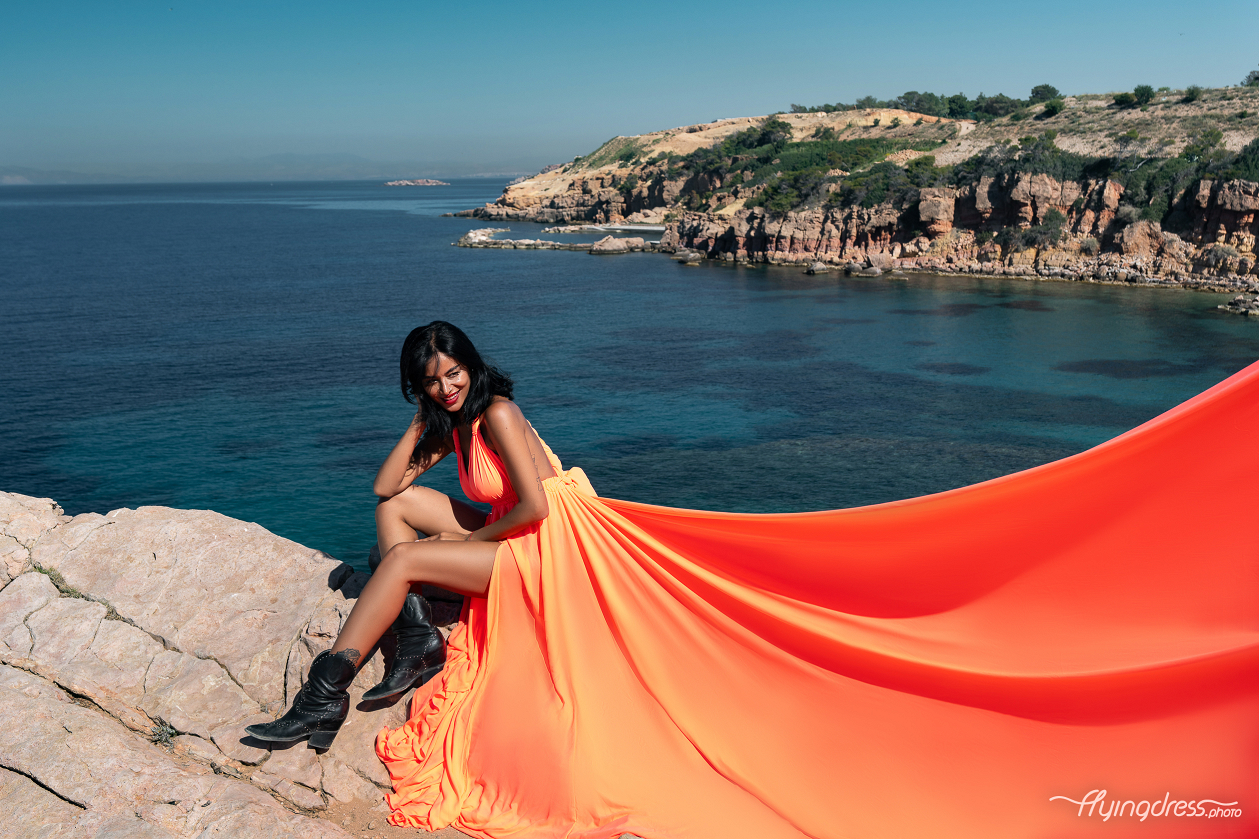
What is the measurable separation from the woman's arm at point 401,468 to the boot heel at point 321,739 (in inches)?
46.2

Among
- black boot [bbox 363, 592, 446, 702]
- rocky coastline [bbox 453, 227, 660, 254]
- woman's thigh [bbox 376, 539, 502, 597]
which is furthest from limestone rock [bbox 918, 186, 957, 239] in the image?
black boot [bbox 363, 592, 446, 702]

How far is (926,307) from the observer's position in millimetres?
41062

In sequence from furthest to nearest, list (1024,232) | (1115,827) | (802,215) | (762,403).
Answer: (802,215) < (1024,232) < (762,403) < (1115,827)

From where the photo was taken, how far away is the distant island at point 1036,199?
43438mm

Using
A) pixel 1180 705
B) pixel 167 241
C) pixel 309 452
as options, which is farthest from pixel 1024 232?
pixel 167 241

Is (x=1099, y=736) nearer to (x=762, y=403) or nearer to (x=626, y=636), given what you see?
(x=626, y=636)

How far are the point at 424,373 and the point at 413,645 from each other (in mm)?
1383

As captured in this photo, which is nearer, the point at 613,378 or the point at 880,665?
the point at 880,665

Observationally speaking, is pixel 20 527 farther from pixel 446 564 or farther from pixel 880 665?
pixel 880 665

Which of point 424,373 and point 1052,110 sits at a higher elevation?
point 1052,110

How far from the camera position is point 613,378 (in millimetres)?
28266

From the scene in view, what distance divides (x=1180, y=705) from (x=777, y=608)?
175 cm

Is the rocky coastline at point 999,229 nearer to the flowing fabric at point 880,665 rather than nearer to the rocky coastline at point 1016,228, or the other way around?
the rocky coastline at point 1016,228

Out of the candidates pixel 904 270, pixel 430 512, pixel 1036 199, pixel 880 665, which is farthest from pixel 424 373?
pixel 904 270
